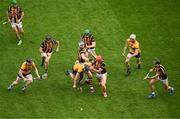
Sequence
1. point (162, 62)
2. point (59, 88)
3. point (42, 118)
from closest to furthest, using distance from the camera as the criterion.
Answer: point (42, 118) → point (59, 88) → point (162, 62)

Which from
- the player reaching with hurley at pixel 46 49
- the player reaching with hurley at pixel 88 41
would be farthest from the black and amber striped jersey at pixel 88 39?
the player reaching with hurley at pixel 46 49

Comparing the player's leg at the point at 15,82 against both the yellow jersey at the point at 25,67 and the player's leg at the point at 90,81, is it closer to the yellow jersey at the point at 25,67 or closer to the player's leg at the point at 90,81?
the yellow jersey at the point at 25,67

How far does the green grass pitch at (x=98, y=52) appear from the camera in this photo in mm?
21312

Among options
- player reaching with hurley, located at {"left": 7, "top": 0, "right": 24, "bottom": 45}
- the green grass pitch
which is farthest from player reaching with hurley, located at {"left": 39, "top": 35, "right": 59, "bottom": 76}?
player reaching with hurley, located at {"left": 7, "top": 0, "right": 24, "bottom": 45}

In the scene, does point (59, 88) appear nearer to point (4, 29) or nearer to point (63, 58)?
point (63, 58)

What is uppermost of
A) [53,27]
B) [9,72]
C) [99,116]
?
[53,27]

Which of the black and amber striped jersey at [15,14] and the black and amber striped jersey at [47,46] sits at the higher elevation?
the black and amber striped jersey at [15,14]

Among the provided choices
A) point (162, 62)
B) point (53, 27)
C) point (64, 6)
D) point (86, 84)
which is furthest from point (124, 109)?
point (64, 6)

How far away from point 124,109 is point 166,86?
7.35 feet

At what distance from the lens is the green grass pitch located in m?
21.3

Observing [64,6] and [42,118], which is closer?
[42,118]

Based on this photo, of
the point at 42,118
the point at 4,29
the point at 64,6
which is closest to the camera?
the point at 42,118

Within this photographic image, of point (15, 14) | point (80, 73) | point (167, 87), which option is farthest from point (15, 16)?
point (167, 87)

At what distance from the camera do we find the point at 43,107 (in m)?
21.3
